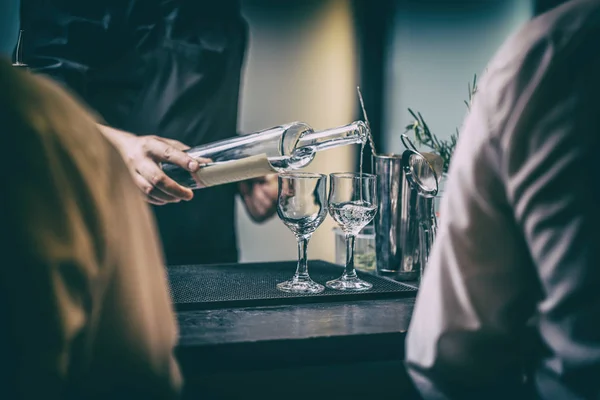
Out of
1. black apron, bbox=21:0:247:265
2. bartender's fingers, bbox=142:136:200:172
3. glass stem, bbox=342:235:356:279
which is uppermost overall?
black apron, bbox=21:0:247:265

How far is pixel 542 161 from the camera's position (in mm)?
629

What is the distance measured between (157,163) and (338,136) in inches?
17.5

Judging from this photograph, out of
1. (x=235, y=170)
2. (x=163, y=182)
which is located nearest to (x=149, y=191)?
(x=163, y=182)

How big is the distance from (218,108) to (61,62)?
0.50 metres

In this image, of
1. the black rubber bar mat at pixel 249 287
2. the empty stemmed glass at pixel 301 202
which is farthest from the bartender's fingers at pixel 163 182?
the empty stemmed glass at pixel 301 202

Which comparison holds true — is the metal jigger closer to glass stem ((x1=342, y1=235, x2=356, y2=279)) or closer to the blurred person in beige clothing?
glass stem ((x1=342, y1=235, x2=356, y2=279))

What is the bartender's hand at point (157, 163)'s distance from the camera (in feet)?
4.35

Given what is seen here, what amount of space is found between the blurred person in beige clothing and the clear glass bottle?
2.22 ft

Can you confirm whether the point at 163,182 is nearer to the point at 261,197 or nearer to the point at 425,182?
the point at 261,197

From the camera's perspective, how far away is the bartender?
187 centimetres

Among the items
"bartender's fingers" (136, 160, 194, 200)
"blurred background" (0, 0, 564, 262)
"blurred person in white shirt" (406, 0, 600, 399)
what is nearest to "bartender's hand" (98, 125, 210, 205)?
"bartender's fingers" (136, 160, 194, 200)

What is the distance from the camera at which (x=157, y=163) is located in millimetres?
1390

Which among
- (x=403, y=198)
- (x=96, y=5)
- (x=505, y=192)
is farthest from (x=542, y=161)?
(x=96, y=5)

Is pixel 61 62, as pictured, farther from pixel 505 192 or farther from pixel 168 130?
pixel 505 192
